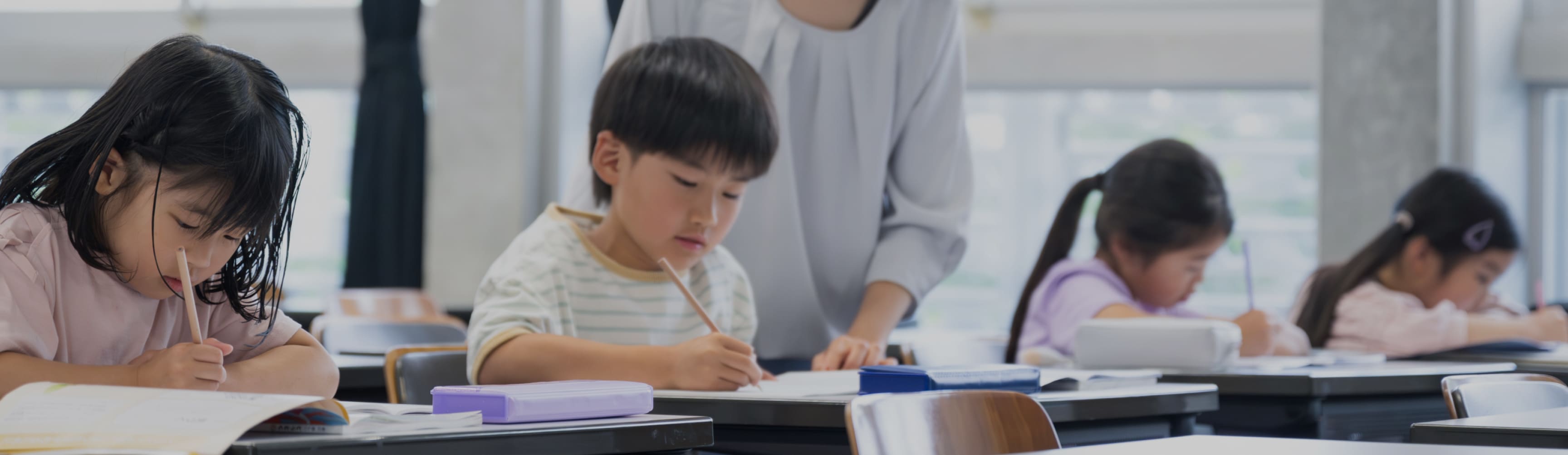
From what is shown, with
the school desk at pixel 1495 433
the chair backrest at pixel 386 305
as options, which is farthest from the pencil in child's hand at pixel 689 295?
the chair backrest at pixel 386 305

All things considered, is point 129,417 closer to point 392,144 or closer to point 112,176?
point 112,176

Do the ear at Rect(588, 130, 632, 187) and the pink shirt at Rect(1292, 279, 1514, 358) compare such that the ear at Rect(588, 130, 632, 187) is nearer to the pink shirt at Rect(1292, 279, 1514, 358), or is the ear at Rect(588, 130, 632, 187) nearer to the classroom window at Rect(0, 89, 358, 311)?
the pink shirt at Rect(1292, 279, 1514, 358)

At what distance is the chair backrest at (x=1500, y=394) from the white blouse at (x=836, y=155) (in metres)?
0.69

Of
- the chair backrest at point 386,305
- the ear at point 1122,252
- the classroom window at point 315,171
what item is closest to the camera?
the ear at point 1122,252

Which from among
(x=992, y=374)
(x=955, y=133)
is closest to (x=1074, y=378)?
(x=992, y=374)

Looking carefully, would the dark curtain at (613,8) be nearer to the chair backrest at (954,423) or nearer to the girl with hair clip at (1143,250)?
the girl with hair clip at (1143,250)

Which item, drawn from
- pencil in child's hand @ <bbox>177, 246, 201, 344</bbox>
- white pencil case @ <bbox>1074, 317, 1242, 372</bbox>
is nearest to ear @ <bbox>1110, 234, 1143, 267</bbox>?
white pencil case @ <bbox>1074, 317, 1242, 372</bbox>

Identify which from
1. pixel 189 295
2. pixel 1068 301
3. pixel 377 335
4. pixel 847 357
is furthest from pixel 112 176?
pixel 1068 301

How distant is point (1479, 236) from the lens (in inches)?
120

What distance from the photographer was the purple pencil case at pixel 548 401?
96 centimetres

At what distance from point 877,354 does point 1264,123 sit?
4340 millimetres

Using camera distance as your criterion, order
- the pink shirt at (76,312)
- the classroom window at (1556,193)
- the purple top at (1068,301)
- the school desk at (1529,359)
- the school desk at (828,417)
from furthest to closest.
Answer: the classroom window at (1556,193)
the purple top at (1068,301)
the school desk at (1529,359)
the school desk at (828,417)
the pink shirt at (76,312)

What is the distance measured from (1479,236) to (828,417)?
2386 millimetres

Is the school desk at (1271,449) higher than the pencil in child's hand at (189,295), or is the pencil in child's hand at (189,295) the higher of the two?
the pencil in child's hand at (189,295)
